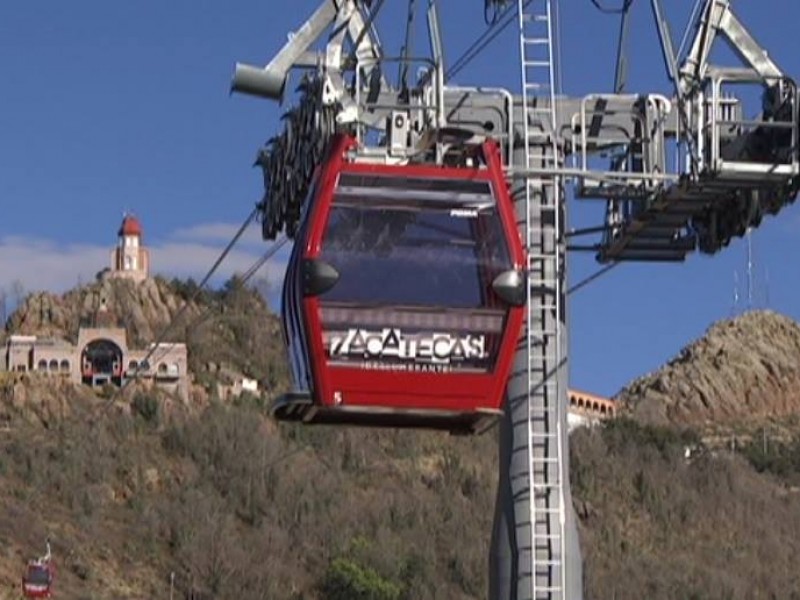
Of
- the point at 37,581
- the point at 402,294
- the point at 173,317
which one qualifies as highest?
the point at 173,317

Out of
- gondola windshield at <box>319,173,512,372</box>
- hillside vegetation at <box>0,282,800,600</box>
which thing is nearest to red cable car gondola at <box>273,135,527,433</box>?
gondola windshield at <box>319,173,512,372</box>

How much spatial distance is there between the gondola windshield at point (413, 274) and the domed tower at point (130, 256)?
79.6m

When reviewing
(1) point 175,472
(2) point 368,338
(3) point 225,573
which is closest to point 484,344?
(2) point 368,338

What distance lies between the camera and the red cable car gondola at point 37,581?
55.1 m

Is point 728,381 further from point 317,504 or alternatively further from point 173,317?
point 317,504

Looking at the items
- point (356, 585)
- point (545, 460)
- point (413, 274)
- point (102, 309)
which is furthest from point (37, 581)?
point (413, 274)

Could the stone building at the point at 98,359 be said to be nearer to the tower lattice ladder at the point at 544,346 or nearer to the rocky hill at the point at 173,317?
the rocky hill at the point at 173,317

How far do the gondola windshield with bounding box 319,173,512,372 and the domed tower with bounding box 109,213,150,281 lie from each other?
79.6 meters

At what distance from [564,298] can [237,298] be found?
7680 cm

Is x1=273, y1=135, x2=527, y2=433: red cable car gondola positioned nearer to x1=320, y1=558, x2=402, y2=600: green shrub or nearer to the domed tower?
x1=320, y1=558, x2=402, y2=600: green shrub

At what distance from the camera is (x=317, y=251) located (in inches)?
583

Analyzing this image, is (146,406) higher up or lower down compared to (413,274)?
higher up

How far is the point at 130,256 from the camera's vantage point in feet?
320

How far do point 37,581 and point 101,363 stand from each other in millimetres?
29685
